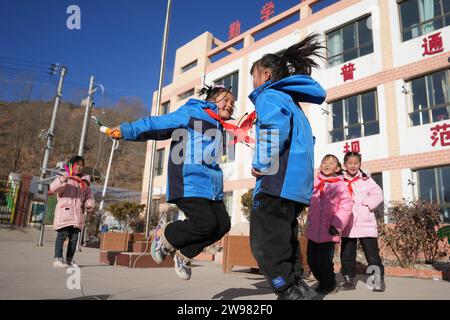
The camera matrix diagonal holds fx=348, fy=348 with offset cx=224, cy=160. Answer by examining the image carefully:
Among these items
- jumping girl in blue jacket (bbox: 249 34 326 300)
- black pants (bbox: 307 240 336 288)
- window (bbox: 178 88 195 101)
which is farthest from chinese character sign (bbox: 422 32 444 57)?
window (bbox: 178 88 195 101)

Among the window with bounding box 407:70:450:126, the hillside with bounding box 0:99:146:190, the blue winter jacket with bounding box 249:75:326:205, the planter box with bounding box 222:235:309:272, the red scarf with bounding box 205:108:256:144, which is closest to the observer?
the blue winter jacket with bounding box 249:75:326:205

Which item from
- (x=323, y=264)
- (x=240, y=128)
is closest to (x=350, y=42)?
(x=240, y=128)

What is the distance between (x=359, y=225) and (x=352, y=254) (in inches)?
13.1

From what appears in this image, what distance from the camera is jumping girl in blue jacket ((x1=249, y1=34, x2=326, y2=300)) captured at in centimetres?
219

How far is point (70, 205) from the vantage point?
489cm

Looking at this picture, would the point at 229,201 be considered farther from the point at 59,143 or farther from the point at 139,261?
the point at 59,143

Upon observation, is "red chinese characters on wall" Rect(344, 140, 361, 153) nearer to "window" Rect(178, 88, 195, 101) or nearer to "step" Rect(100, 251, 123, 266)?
"step" Rect(100, 251, 123, 266)

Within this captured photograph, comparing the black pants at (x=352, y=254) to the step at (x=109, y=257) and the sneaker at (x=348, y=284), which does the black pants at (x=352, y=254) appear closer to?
the sneaker at (x=348, y=284)

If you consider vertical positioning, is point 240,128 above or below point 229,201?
below

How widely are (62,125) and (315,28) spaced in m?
56.9

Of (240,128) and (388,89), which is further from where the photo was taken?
(388,89)

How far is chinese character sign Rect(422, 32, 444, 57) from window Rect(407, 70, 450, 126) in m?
0.70

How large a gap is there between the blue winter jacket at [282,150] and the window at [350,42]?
1199cm

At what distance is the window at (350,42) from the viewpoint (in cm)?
1308
